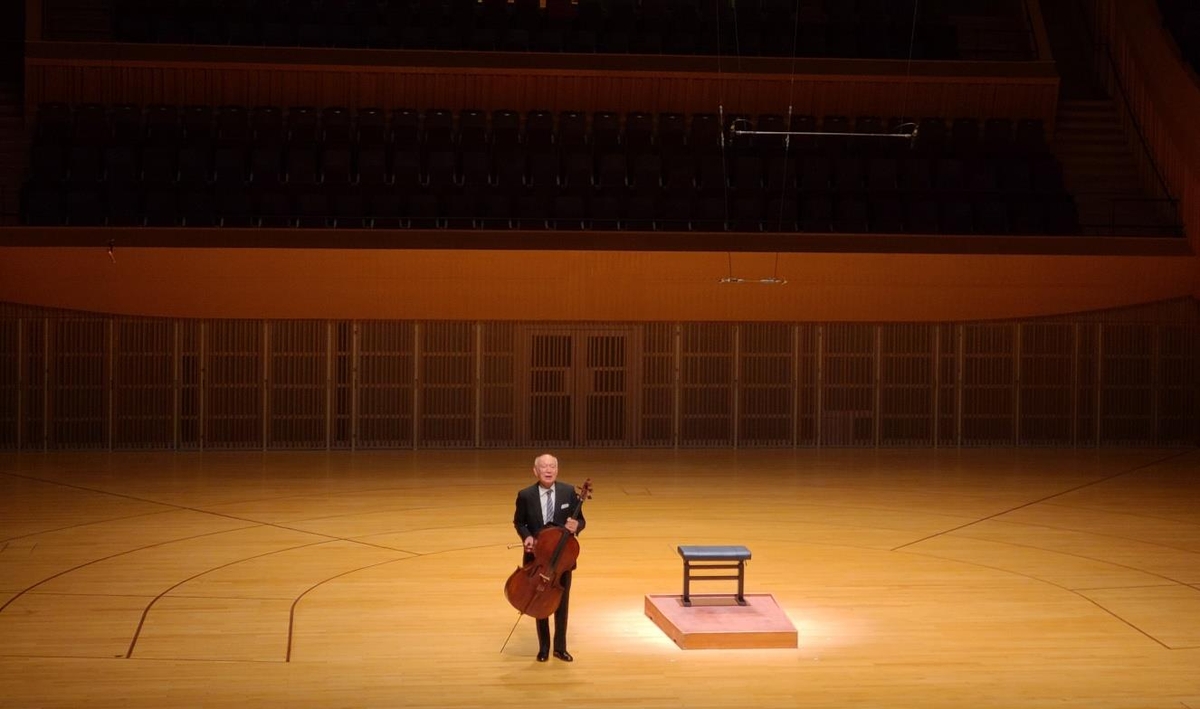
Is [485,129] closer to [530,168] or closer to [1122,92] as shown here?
[530,168]

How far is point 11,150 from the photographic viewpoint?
16.6 m

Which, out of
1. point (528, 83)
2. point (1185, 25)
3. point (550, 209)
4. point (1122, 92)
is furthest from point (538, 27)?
point (1185, 25)

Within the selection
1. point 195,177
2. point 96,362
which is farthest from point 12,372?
point 195,177

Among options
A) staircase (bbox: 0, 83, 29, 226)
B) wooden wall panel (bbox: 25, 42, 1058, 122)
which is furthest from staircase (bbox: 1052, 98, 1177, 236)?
staircase (bbox: 0, 83, 29, 226)

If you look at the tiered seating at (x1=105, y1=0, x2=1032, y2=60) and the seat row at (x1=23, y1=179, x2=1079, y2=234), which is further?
the tiered seating at (x1=105, y1=0, x2=1032, y2=60)

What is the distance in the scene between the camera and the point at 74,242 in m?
14.6

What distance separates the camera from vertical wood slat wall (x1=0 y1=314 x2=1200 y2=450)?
15.8 meters

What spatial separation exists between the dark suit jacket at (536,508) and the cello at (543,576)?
16 centimetres

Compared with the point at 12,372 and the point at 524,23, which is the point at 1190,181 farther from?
the point at 12,372

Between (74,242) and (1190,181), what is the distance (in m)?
13.1

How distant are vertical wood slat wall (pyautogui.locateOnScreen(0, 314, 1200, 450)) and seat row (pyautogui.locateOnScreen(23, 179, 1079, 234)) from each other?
1327 millimetres

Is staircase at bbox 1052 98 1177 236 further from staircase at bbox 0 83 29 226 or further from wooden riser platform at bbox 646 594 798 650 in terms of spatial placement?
staircase at bbox 0 83 29 226

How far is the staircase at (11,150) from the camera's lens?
16.0 m

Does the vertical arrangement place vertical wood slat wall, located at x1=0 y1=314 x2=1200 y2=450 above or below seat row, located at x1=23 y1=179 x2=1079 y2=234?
below
